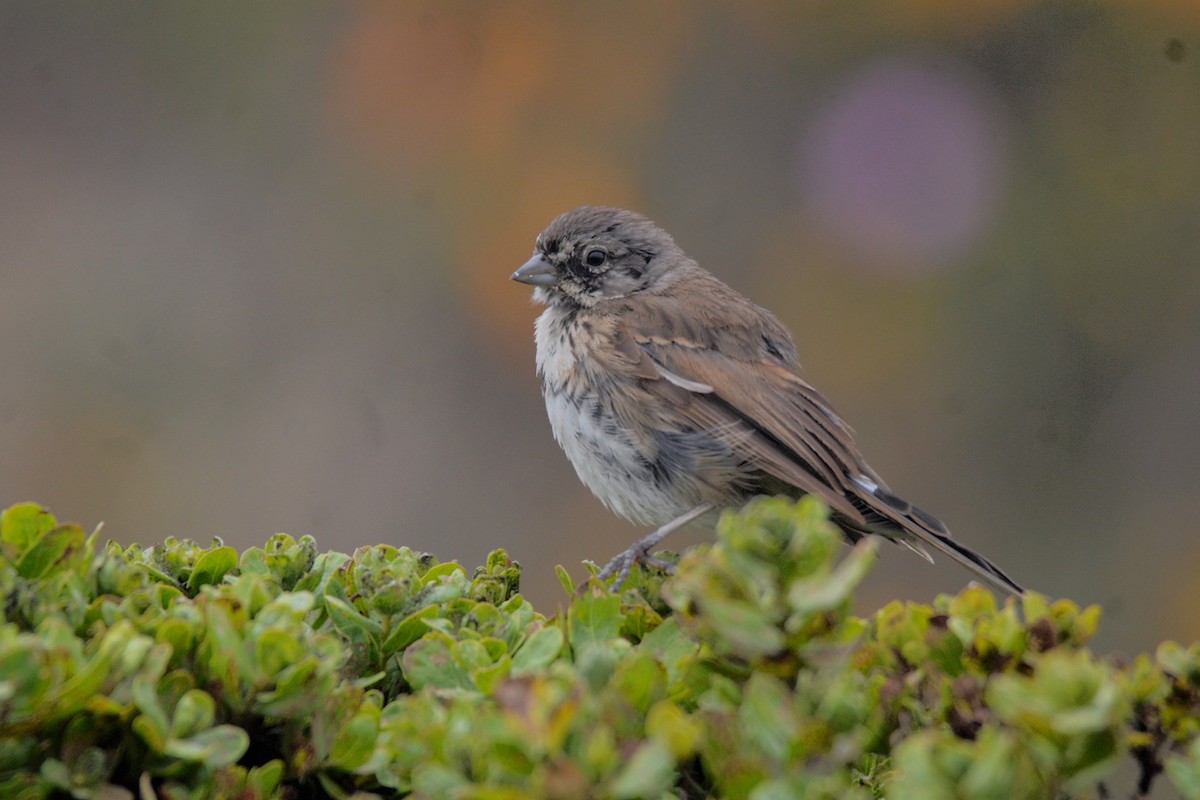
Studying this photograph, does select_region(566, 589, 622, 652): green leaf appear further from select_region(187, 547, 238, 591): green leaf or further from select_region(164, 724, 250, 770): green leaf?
select_region(187, 547, 238, 591): green leaf

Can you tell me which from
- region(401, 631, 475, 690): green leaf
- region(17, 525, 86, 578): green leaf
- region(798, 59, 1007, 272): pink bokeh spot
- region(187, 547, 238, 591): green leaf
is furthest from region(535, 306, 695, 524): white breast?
region(798, 59, 1007, 272): pink bokeh spot

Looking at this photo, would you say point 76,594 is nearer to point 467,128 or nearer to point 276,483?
point 276,483

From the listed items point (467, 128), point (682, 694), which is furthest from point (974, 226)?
point (682, 694)

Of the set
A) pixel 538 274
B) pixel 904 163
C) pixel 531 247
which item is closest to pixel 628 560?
pixel 538 274

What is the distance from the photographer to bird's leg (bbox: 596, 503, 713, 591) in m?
2.01

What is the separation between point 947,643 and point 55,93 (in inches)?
249

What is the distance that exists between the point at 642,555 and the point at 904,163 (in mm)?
4506

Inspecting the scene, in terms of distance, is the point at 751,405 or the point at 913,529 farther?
the point at 751,405

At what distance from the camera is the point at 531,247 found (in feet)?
20.1

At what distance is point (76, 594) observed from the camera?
4.77 feet

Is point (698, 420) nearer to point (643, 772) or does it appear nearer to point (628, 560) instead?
point (628, 560)

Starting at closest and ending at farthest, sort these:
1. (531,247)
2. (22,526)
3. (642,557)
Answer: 1. (22,526)
2. (642,557)
3. (531,247)

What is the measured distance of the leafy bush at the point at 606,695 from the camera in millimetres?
1104

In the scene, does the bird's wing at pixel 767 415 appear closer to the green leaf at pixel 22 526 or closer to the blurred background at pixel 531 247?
the green leaf at pixel 22 526
